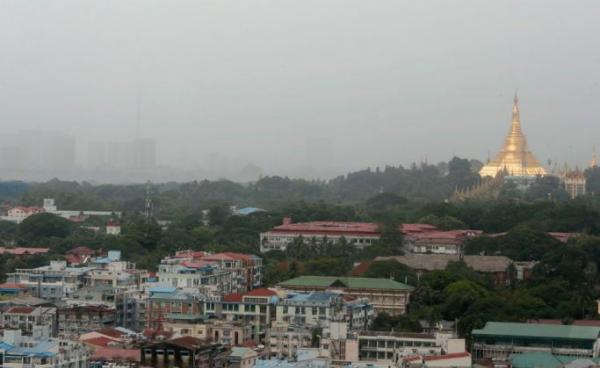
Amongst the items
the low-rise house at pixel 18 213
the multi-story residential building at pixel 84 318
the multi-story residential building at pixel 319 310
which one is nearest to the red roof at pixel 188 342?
the multi-story residential building at pixel 84 318

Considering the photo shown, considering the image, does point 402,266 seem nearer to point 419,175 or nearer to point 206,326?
point 206,326

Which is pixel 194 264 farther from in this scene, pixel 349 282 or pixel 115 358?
pixel 115 358

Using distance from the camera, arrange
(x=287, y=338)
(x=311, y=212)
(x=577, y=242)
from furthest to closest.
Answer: (x=311, y=212) → (x=577, y=242) → (x=287, y=338)

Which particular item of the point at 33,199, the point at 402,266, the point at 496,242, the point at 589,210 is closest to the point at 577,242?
the point at 496,242

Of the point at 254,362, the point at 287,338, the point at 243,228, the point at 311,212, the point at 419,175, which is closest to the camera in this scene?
the point at 254,362

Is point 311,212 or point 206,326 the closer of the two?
point 206,326
